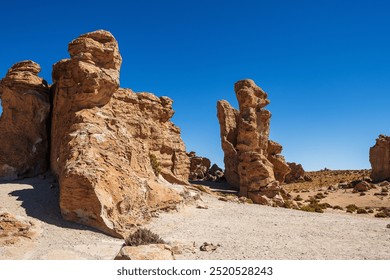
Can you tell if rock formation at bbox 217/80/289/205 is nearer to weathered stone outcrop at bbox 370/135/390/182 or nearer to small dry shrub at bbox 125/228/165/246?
weathered stone outcrop at bbox 370/135/390/182

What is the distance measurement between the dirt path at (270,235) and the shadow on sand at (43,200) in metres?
4.09

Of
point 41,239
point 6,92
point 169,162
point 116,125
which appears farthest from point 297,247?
point 6,92

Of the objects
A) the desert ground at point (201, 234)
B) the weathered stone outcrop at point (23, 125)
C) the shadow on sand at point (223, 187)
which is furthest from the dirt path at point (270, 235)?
the shadow on sand at point (223, 187)

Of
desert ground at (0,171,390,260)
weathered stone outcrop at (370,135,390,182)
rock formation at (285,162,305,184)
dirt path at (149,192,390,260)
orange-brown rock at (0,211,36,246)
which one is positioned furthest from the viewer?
rock formation at (285,162,305,184)

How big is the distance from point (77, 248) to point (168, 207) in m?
7.04

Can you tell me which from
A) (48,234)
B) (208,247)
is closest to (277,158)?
(208,247)

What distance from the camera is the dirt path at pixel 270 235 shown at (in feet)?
38.8

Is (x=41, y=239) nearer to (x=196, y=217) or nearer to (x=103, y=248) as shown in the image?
(x=103, y=248)

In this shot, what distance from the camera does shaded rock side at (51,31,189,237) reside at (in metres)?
14.2

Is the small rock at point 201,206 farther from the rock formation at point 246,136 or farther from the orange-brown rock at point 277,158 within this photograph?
the orange-brown rock at point 277,158

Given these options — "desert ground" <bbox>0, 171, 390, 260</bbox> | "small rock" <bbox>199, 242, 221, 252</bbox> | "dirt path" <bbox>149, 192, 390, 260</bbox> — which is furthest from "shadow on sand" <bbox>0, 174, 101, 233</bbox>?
"small rock" <bbox>199, 242, 221, 252</bbox>

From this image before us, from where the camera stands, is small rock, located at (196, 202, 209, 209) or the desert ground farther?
small rock, located at (196, 202, 209, 209)

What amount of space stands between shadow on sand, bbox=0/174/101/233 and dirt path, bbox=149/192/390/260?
4093 mm

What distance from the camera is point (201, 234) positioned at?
1452cm
